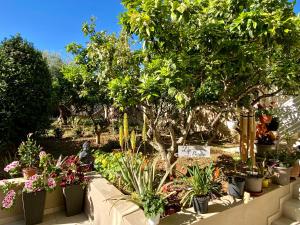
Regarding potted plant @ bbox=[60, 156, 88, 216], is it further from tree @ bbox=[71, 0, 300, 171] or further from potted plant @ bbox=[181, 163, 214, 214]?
potted plant @ bbox=[181, 163, 214, 214]

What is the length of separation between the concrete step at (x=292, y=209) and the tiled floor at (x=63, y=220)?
2969 mm

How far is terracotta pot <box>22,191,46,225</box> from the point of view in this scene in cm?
332

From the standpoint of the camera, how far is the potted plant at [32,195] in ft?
10.9

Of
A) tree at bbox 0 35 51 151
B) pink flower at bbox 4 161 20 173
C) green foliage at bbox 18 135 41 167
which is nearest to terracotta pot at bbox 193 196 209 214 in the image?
green foliage at bbox 18 135 41 167

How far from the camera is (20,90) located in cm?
539

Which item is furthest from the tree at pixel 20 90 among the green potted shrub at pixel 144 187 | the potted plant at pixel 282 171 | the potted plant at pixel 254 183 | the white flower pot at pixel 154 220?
the potted plant at pixel 282 171

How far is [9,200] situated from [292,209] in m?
4.11

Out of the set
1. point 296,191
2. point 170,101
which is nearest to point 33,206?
point 170,101

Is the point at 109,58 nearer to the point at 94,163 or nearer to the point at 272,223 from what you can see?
the point at 94,163

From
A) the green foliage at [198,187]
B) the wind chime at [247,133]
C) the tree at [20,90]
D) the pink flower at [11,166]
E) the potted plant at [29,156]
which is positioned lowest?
the green foliage at [198,187]

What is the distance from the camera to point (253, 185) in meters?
3.26

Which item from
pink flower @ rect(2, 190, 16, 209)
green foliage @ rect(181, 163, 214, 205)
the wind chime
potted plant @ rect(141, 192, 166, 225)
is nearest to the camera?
potted plant @ rect(141, 192, 166, 225)

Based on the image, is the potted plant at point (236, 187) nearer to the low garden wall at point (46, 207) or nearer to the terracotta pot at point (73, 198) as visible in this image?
the terracotta pot at point (73, 198)

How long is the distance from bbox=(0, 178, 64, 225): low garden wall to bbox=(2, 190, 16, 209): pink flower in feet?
0.96
